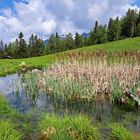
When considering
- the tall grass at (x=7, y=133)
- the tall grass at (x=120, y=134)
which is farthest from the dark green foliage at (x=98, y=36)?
the tall grass at (x=7, y=133)

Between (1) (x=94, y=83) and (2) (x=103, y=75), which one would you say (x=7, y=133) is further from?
(2) (x=103, y=75)

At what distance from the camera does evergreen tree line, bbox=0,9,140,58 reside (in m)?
97.1

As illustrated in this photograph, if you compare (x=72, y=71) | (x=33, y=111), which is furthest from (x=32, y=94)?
(x=33, y=111)

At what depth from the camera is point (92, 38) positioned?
107 metres

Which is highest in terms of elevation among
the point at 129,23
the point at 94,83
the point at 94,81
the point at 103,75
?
the point at 129,23

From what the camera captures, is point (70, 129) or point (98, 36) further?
point (98, 36)

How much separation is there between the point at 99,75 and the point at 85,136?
8.07 metres

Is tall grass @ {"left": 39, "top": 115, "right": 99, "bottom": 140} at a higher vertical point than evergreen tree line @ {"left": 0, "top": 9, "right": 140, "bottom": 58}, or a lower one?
lower

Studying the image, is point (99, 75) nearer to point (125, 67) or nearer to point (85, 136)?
point (125, 67)

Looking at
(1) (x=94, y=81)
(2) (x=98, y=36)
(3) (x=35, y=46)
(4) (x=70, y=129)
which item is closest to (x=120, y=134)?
(4) (x=70, y=129)

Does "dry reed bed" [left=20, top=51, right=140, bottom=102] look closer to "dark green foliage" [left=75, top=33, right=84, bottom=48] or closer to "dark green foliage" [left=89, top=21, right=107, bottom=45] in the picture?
"dark green foliage" [left=89, top=21, right=107, bottom=45]

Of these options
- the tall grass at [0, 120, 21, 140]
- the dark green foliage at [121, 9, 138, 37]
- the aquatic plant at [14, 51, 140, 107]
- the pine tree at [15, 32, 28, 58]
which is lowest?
the tall grass at [0, 120, 21, 140]

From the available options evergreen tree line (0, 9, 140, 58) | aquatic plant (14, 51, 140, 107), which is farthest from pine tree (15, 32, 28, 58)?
aquatic plant (14, 51, 140, 107)

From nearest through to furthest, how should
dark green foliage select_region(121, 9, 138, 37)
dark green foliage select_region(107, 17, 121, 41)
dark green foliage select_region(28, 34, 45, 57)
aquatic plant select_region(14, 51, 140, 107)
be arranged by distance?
aquatic plant select_region(14, 51, 140, 107) < dark green foliage select_region(121, 9, 138, 37) < dark green foliage select_region(107, 17, 121, 41) < dark green foliage select_region(28, 34, 45, 57)
